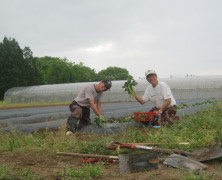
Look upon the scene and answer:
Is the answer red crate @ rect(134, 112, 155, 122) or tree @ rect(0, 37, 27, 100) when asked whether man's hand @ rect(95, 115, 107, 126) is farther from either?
tree @ rect(0, 37, 27, 100)

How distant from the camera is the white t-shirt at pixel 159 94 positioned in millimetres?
7293

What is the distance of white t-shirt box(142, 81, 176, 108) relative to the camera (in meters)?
7.29

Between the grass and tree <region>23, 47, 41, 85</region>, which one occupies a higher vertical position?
tree <region>23, 47, 41, 85</region>

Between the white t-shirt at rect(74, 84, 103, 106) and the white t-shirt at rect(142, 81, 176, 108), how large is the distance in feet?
3.43

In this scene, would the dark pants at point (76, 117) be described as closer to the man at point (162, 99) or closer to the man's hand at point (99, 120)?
the man's hand at point (99, 120)

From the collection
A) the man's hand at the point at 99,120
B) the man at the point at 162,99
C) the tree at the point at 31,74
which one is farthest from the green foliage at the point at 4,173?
the tree at the point at 31,74

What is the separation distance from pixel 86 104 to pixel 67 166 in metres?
3.35

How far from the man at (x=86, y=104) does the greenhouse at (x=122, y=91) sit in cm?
1617

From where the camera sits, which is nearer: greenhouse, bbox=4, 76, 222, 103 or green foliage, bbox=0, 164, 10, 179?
green foliage, bbox=0, 164, 10, 179

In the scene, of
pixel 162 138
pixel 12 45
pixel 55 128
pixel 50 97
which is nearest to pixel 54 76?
pixel 12 45

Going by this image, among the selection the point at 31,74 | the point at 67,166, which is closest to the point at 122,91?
the point at 31,74

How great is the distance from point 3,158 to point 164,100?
12.3ft

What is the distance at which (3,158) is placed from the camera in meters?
4.61

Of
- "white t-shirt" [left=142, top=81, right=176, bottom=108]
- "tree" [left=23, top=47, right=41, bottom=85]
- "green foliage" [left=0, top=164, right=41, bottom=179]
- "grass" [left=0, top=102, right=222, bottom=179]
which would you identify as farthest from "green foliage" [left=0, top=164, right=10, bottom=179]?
"tree" [left=23, top=47, right=41, bottom=85]
